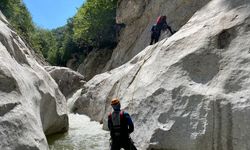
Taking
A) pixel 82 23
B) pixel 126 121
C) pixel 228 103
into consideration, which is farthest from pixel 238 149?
pixel 82 23

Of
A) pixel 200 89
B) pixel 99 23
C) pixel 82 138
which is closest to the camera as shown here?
pixel 200 89

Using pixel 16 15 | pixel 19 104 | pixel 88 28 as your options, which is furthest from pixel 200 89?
pixel 16 15

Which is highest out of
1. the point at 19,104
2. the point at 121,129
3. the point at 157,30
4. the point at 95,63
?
the point at 95,63

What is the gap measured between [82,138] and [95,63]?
129 feet

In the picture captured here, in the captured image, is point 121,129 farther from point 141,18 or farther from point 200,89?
point 141,18

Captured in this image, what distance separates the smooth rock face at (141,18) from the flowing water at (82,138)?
12414 millimetres

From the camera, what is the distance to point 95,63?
188 ft

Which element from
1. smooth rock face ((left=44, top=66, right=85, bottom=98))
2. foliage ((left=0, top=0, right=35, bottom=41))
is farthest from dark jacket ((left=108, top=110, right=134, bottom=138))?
foliage ((left=0, top=0, right=35, bottom=41))

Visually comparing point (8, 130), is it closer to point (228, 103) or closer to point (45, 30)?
point (228, 103)

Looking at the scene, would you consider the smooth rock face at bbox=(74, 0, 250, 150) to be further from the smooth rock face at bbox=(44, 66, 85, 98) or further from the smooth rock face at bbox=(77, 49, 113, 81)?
the smooth rock face at bbox=(77, 49, 113, 81)

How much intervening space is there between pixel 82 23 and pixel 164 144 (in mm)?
51308

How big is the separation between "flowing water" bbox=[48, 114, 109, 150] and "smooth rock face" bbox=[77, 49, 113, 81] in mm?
32669

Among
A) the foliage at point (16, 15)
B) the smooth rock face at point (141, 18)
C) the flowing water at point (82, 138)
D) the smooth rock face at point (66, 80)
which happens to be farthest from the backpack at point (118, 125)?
the foliage at point (16, 15)

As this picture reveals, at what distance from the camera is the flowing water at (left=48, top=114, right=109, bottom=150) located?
16359 mm
